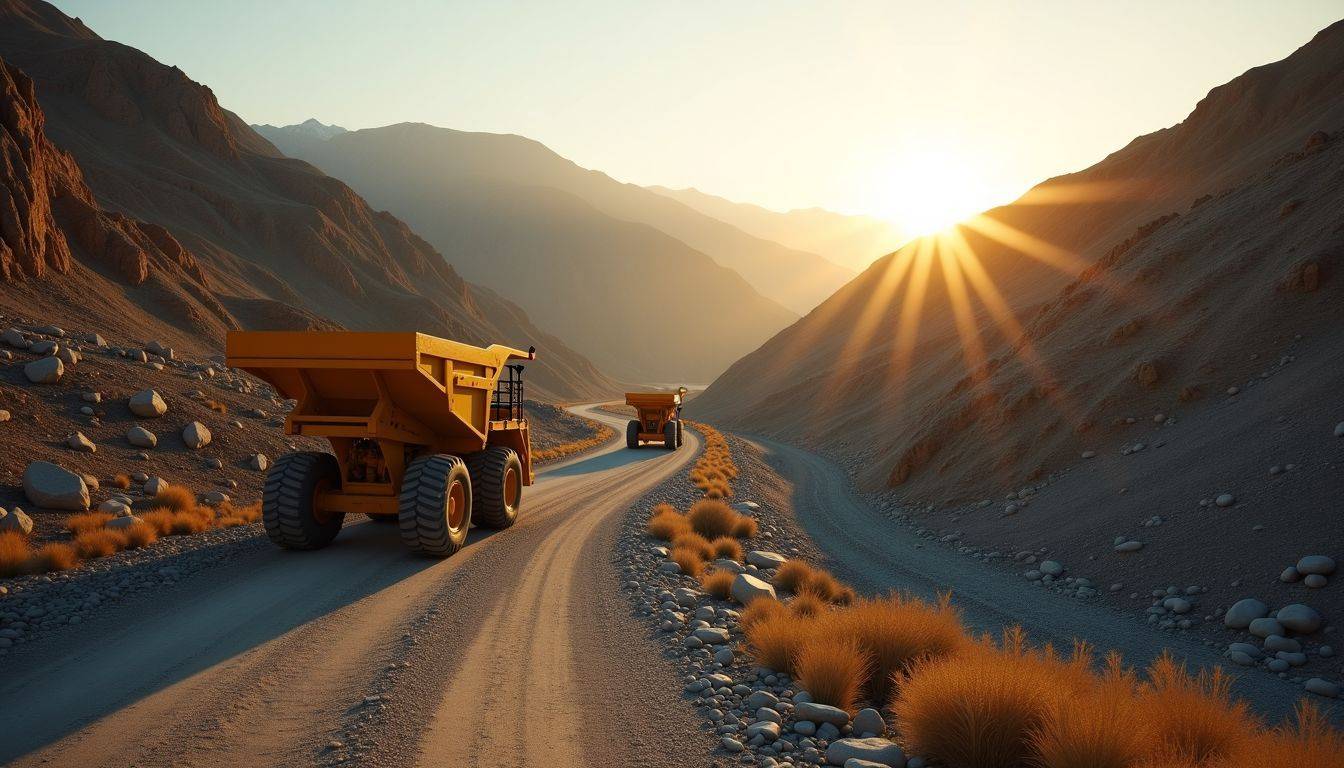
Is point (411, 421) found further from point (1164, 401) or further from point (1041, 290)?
point (1041, 290)

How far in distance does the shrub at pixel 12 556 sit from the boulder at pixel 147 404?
27.4ft

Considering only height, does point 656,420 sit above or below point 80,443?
above

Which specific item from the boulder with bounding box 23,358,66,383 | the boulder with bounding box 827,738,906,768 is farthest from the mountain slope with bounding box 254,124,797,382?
the boulder with bounding box 827,738,906,768

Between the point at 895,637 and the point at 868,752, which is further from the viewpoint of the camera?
the point at 895,637

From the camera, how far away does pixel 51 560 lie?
8.31m

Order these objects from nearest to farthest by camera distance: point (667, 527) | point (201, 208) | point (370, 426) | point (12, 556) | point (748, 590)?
point (12, 556) < point (748, 590) < point (370, 426) < point (667, 527) < point (201, 208)

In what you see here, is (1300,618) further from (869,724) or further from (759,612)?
(869,724)

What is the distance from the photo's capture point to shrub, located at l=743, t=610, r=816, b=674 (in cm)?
602

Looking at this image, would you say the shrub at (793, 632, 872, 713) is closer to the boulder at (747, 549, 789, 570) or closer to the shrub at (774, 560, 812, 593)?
the shrub at (774, 560, 812, 593)

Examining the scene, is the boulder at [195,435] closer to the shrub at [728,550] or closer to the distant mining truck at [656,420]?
the shrub at [728,550]

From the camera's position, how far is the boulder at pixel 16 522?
9.77 meters

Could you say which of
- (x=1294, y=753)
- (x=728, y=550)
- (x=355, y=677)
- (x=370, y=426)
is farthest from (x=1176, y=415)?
(x=355, y=677)

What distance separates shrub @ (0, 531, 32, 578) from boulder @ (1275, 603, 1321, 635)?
15.9 m

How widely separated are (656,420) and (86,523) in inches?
1019
